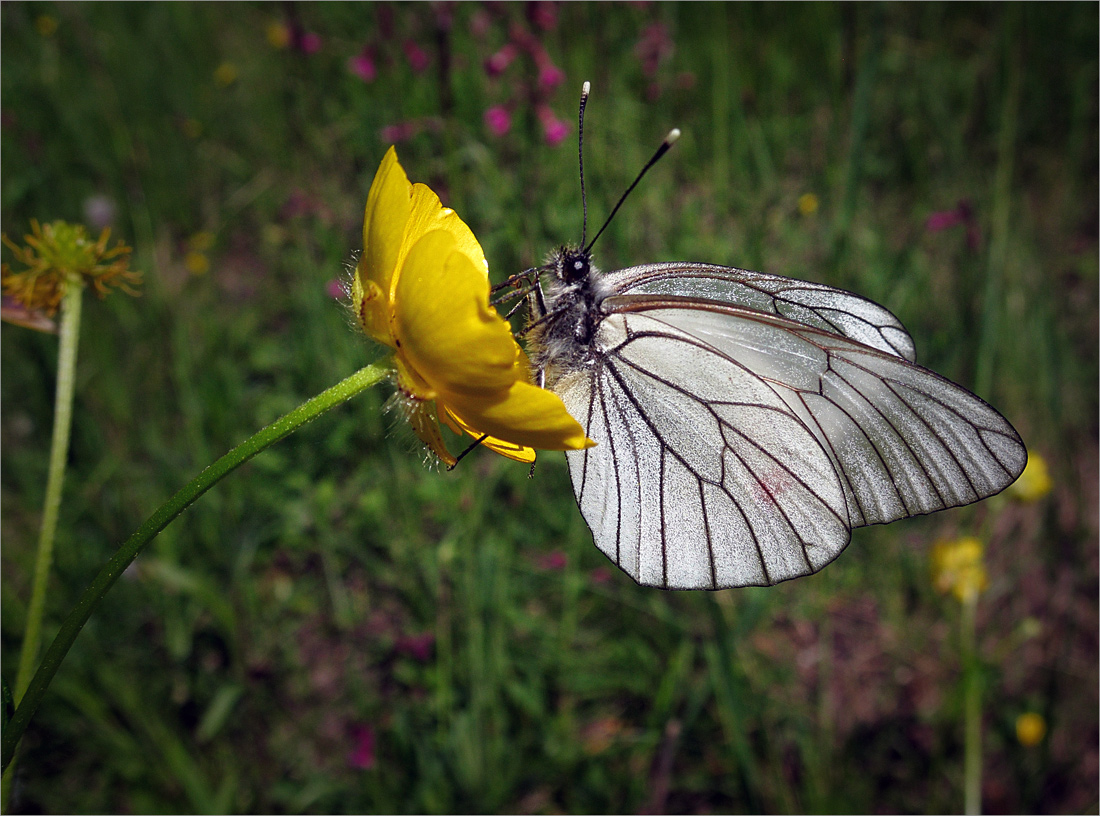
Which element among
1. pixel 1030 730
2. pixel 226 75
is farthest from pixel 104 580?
pixel 226 75

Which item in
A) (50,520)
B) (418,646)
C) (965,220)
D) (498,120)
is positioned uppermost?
(498,120)

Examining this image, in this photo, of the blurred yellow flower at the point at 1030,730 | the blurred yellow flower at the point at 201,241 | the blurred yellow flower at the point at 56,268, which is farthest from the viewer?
the blurred yellow flower at the point at 201,241

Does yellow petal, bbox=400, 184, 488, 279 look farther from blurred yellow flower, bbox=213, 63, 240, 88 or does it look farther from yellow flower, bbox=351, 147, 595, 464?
blurred yellow flower, bbox=213, 63, 240, 88

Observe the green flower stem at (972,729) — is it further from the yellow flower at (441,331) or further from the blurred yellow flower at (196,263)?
the blurred yellow flower at (196,263)

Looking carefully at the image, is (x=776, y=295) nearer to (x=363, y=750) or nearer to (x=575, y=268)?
(x=575, y=268)

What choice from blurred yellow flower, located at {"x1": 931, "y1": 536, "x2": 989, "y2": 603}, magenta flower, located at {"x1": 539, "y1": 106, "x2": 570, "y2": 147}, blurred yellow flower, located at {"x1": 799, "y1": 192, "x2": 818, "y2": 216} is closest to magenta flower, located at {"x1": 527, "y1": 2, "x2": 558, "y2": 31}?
magenta flower, located at {"x1": 539, "y1": 106, "x2": 570, "y2": 147}

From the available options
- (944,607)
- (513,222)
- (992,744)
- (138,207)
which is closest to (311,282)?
(513,222)

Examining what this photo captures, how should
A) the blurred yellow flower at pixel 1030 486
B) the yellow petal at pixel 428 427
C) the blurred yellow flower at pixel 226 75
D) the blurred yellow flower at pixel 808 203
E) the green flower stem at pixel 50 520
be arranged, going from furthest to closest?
1. the blurred yellow flower at pixel 226 75
2. the blurred yellow flower at pixel 808 203
3. the blurred yellow flower at pixel 1030 486
4. the yellow petal at pixel 428 427
5. the green flower stem at pixel 50 520

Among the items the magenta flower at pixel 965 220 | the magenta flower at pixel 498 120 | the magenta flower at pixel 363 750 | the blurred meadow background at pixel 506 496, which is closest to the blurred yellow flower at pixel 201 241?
the blurred meadow background at pixel 506 496
